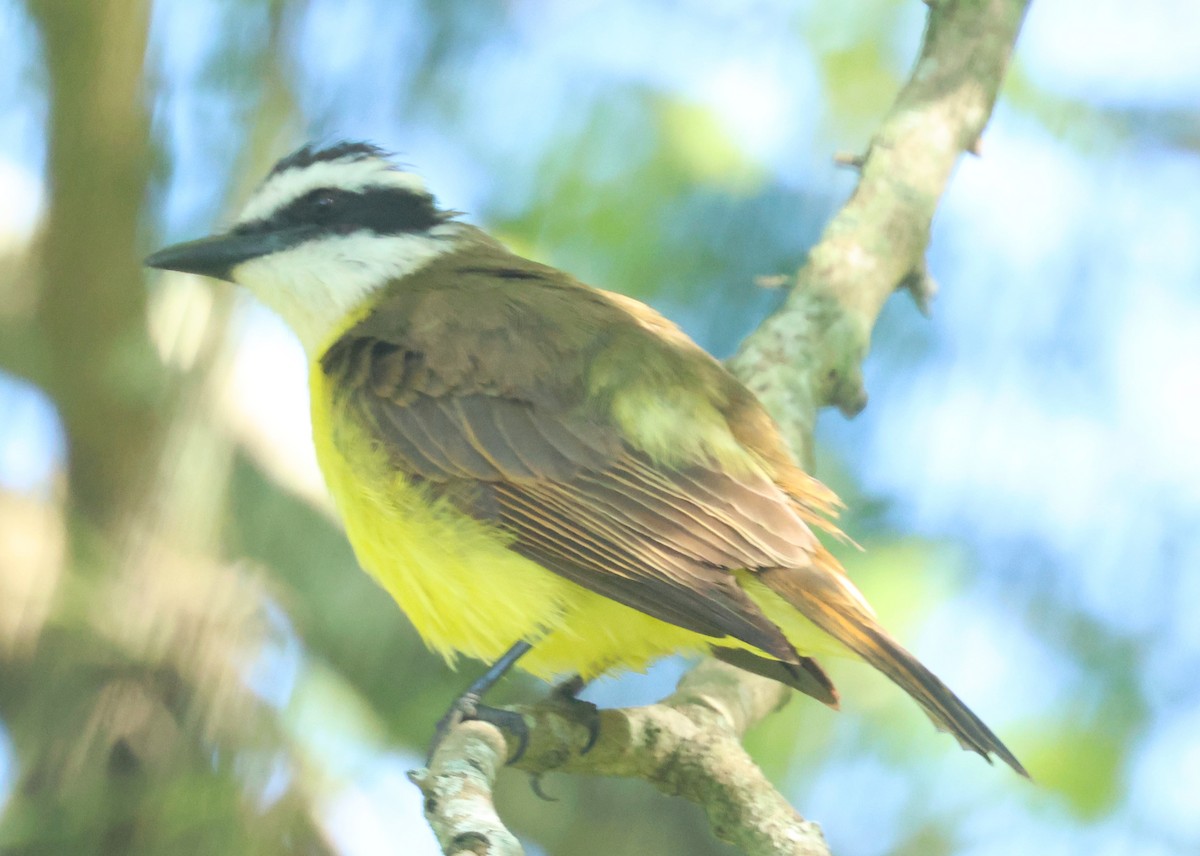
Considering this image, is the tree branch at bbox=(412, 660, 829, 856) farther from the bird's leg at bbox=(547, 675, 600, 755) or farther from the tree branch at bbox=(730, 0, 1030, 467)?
the tree branch at bbox=(730, 0, 1030, 467)

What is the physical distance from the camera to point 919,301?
324 centimetres

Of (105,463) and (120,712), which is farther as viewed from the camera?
(105,463)

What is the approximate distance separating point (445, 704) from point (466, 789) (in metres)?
1.52

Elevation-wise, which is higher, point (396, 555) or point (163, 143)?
point (163, 143)

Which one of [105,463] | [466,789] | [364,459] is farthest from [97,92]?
[466,789]

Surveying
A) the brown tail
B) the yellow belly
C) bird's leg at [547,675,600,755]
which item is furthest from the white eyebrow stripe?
the brown tail

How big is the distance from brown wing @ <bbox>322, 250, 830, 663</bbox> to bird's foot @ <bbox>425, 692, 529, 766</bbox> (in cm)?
24

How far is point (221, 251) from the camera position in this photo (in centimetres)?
252

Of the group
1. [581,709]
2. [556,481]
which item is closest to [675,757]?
[581,709]

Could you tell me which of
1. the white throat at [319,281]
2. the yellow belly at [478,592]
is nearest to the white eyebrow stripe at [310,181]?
the white throat at [319,281]

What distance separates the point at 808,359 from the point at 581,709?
108 centimetres

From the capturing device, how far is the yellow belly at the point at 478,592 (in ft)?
6.79

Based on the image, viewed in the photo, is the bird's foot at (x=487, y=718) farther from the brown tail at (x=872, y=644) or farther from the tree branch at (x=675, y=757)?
the brown tail at (x=872, y=644)

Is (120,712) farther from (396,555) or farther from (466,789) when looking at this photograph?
(466,789)
